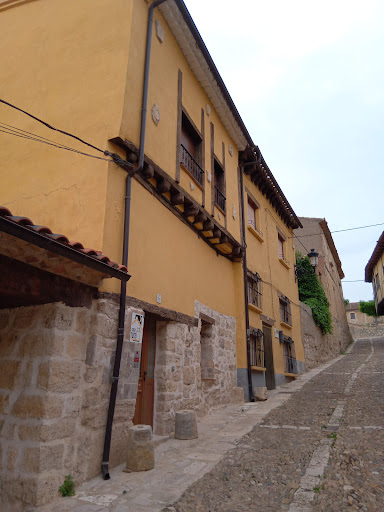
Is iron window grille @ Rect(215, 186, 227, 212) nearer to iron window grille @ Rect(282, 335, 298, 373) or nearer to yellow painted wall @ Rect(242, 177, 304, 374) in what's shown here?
yellow painted wall @ Rect(242, 177, 304, 374)

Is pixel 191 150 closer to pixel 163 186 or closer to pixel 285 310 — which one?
pixel 163 186

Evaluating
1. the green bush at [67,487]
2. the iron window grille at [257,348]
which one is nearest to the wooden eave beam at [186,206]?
the iron window grille at [257,348]

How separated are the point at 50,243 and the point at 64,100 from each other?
11.5ft

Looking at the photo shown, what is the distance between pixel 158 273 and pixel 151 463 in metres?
2.53

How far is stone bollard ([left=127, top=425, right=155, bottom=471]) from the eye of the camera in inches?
161

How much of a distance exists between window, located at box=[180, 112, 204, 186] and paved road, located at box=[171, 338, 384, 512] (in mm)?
4696

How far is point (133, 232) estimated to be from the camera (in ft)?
16.7

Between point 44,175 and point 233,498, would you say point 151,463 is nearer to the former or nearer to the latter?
point 233,498

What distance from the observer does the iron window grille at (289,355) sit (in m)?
12.2

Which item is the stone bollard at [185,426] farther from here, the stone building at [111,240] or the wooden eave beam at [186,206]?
the wooden eave beam at [186,206]

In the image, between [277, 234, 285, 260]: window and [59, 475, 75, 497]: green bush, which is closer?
[59, 475, 75, 497]: green bush

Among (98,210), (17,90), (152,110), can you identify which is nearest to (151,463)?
(98,210)

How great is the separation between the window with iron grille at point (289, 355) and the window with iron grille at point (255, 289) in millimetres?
2327

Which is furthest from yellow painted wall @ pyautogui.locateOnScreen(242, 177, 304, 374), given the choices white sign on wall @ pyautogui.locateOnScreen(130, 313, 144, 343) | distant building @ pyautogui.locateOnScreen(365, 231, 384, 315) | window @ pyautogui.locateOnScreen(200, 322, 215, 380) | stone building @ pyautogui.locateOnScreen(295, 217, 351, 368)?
distant building @ pyautogui.locateOnScreen(365, 231, 384, 315)
